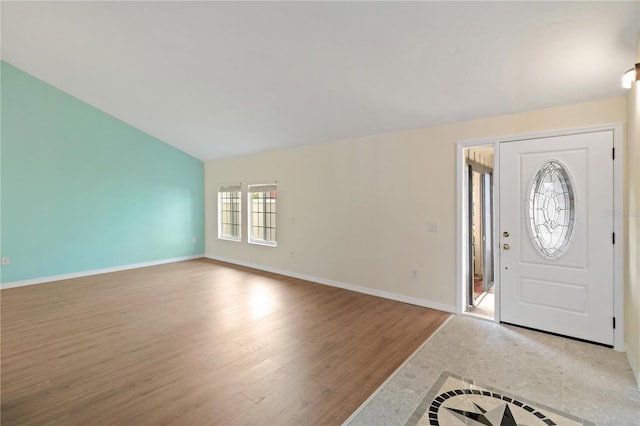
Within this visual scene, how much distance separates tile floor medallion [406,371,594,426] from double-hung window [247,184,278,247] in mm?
4445

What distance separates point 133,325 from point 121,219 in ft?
12.2

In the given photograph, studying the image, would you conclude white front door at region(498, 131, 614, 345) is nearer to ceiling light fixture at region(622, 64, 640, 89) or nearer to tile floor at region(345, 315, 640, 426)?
tile floor at region(345, 315, 640, 426)

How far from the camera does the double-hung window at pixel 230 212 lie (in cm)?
716

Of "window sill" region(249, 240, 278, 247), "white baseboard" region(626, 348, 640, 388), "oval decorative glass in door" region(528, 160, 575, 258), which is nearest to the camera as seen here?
"white baseboard" region(626, 348, 640, 388)

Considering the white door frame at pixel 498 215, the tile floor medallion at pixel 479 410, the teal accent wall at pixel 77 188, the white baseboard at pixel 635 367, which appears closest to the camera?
the tile floor medallion at pixel 479 410

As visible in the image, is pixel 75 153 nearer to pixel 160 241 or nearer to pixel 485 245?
pixel 160 241

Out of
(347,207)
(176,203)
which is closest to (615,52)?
(347,207)

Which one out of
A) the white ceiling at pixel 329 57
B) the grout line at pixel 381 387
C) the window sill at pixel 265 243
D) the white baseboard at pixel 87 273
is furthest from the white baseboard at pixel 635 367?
the white baseboard at pixel 87 273

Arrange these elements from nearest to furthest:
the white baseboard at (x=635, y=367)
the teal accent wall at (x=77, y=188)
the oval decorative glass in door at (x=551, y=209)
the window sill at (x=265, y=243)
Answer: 1. the white baseboard at (x=635, y=367)
2. the oval decorative glass in door at (x=551, y=209)
3. the teal accent wall at (x=77, y=188)
4. the window sill at (x=265, y=243)

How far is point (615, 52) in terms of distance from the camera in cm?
241

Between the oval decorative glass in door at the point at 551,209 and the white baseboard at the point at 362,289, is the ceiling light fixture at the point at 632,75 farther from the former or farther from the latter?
the white baseboard at the point at 362,289

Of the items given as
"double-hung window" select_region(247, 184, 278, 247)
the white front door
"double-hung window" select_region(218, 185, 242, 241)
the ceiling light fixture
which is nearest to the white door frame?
the white front door

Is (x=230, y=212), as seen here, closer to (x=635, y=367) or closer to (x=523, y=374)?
(x=523, y=374)

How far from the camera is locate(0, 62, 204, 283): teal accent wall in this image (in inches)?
202
